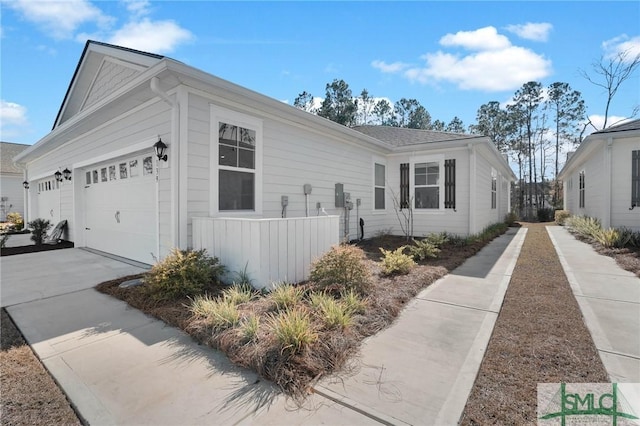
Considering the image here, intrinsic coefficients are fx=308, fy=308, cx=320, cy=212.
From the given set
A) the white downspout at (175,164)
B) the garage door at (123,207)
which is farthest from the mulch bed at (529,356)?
the garage door at (123,207)

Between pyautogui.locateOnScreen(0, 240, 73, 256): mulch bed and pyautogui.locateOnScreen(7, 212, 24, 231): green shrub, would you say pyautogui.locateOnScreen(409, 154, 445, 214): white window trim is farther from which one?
pyautogui.locateOnScreen(7, 212, 24, 231): green shrub

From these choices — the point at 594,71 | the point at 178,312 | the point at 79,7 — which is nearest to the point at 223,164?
the point at 178,312

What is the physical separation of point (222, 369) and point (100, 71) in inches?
334

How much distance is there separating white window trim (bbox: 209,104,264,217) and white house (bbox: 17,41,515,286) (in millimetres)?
21

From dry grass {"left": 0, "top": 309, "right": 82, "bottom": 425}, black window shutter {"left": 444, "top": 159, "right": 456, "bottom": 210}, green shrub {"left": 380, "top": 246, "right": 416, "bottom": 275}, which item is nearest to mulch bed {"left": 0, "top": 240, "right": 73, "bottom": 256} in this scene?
dry grass {"left": 0, "top": 309, "right": 82, "bottom": 425}

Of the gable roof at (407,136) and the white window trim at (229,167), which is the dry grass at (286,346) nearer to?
the white window trim at (229,167)

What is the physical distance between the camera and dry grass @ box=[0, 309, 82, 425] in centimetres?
198

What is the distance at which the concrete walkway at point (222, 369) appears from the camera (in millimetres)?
2031

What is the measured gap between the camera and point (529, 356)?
2676mm

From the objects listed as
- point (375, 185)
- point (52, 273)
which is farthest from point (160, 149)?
point (375, 185)

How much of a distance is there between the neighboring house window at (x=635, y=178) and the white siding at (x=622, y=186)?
0.20ft

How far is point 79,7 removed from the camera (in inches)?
230

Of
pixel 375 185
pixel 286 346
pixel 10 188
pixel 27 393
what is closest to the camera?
pixel 27 393

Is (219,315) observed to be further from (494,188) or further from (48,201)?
(494,188)
